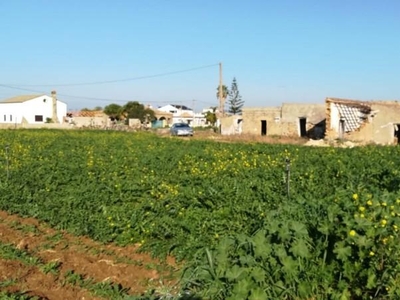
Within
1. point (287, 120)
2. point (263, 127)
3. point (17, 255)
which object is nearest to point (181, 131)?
point (263, 127)

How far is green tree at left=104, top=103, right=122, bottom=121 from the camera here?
261 feet

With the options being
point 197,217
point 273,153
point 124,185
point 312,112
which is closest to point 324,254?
point 197,217

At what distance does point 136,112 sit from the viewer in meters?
76.8

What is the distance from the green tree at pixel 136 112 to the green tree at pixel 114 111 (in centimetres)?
151

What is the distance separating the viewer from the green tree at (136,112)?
76.4m

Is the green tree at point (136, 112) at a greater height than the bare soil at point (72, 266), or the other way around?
the green tree at point (136, 112)

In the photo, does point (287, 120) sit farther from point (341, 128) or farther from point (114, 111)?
point (114, 111)

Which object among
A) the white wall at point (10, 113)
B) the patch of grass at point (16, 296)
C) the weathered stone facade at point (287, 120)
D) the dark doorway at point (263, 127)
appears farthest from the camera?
the white wall at point (10, 113)

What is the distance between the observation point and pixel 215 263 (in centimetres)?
493

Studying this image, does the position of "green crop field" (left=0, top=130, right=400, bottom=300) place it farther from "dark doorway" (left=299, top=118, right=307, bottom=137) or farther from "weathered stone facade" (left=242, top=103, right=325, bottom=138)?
"dark doorway" (left=299, top=118, right=307, bottom=137)

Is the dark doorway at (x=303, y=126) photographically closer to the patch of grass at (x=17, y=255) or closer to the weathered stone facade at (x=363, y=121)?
the weathered stone facade at (x=363, y=121)

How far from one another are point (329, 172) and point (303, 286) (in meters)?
6.49

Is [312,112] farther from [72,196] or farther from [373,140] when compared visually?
[72,196]

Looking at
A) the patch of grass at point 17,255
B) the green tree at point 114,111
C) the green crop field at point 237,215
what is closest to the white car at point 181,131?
the green crop field at point 237,215
